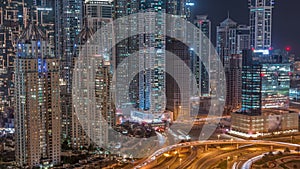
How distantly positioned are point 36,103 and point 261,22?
11.1m

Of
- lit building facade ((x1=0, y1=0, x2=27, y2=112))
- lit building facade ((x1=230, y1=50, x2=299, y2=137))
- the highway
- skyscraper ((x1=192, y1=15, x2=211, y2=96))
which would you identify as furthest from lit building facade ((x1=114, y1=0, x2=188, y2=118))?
lit building facade ((x1=0, y1=0, x2=27, y2=112))

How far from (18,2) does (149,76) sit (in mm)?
6545

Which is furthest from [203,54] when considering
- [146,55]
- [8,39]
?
[8,39]

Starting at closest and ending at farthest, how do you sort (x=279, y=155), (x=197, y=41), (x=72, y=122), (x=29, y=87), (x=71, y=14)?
(x=29, y=87), (x=279, y=155), (x=72, y=122), (x=71, y=14), (x=197, y=41)

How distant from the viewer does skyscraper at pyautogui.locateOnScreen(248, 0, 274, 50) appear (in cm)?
1579

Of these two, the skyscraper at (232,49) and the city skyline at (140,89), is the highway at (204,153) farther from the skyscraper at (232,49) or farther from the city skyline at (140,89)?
the skyscraper at (232,49)

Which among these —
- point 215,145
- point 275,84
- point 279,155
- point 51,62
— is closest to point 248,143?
point 215,145

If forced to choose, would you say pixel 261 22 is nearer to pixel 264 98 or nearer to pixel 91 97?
pixel 264 98

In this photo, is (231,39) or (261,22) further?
(231,39)

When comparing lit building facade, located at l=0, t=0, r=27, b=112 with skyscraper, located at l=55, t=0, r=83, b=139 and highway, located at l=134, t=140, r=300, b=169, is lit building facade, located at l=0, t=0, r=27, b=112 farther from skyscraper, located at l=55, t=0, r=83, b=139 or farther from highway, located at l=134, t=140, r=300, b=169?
highway, located at l=134, t=140, r=300, b=169

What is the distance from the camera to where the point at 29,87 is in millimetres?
7668

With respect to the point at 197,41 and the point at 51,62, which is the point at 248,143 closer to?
the point at 51,62

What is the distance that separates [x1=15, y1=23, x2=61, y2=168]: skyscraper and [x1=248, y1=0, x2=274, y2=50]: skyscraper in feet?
33.7

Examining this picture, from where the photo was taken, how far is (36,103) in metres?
7.73
